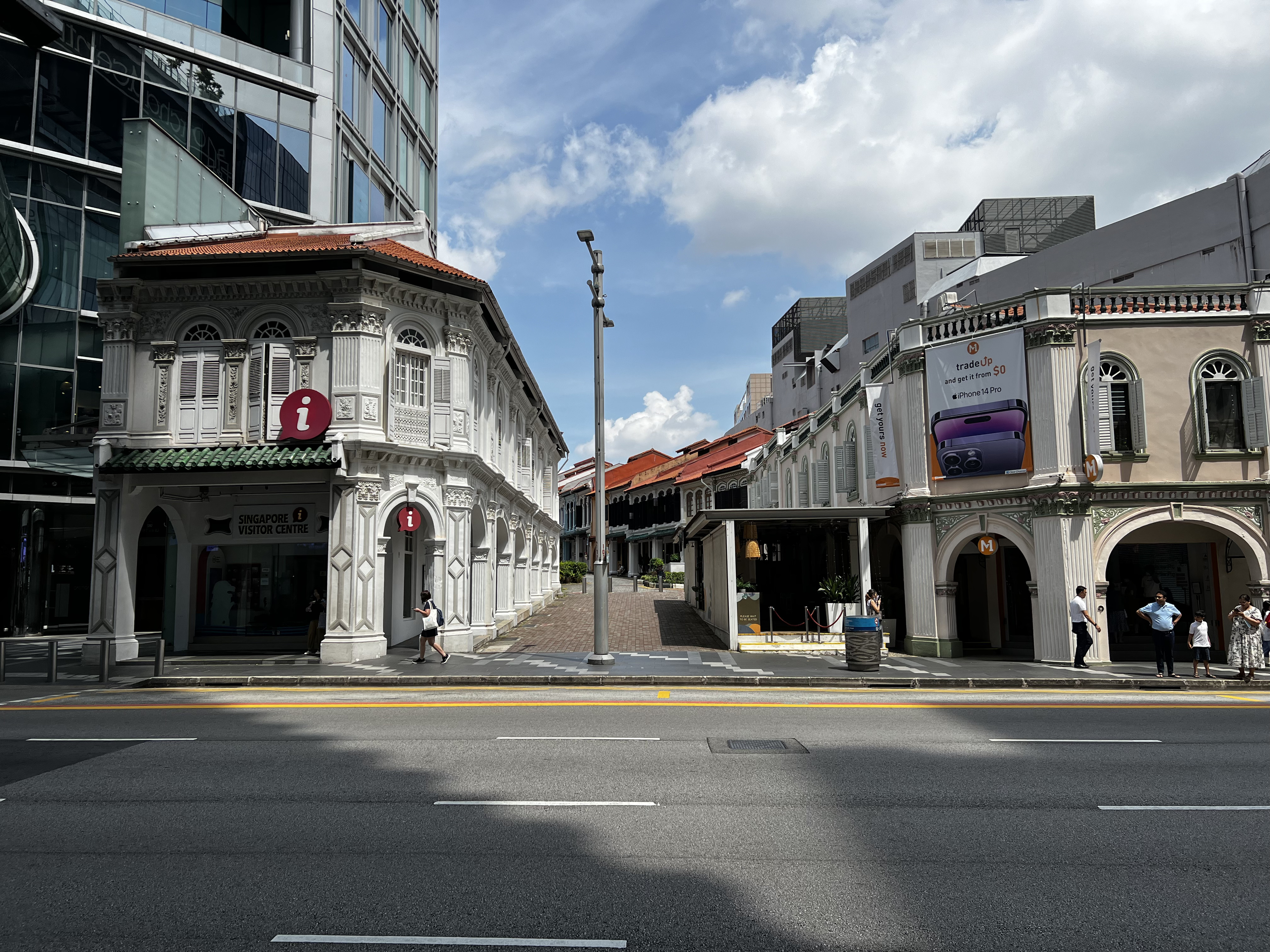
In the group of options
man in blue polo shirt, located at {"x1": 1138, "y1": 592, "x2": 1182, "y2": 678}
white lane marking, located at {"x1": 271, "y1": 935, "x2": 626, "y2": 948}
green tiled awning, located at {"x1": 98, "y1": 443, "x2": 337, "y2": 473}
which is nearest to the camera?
white lane marking, located at {"x1": 271, "y1": 935, "x2": 626, "y2": 948}

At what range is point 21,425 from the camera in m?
29.1

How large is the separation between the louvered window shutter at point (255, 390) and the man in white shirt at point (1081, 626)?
1968 cm

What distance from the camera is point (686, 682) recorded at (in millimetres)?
16688

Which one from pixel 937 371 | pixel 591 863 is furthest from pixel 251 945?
pixel 937 371

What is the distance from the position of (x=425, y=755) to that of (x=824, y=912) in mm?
5755

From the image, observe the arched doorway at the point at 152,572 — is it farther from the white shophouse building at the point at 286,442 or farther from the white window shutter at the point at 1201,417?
the white window shutter at the point at 1201,417

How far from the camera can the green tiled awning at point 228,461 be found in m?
19.7

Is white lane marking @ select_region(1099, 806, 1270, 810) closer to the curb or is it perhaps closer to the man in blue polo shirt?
the curb

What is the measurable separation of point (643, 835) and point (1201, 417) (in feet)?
65.0

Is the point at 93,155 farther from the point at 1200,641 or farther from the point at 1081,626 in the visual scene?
the point at 1200,641

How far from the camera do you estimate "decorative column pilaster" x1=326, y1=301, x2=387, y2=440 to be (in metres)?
20.5

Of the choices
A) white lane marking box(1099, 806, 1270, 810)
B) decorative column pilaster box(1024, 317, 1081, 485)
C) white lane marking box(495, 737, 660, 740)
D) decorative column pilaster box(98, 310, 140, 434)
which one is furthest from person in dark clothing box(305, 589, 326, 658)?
decorative column pilaster box(1024, 317, 1081, 485)

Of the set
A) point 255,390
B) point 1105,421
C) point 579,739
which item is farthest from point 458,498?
point 1105,421

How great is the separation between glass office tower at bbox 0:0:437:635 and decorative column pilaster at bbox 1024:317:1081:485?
26.7m
